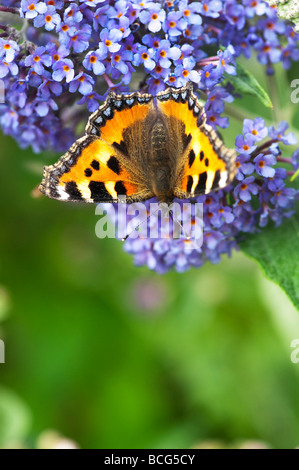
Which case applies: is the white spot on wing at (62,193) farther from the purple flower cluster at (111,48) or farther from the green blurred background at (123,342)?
the green blurred background at (123,342)

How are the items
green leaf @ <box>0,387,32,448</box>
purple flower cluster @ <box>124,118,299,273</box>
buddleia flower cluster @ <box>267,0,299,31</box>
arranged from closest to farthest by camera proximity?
1. buddleia flower cluster @ <box>267,0,299,31</box>
2. purple flower cluster @ <box>124,118,299,273</box>
3. green leaf @ <box>0,387,32,448</box>

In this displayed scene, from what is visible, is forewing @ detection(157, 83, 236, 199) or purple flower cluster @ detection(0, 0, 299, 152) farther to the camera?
purple flower cluster @ detection(0, 0, 299, 152)

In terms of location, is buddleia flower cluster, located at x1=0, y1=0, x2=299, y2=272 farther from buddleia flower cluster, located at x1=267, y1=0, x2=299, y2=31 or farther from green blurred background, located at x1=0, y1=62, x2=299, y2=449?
green blurred background, located at x1=0, y1=62, x2=299, y2=449

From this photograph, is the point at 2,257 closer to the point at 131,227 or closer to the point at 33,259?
the point at 33,259

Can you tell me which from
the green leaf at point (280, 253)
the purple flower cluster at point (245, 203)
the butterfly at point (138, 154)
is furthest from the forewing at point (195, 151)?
the green leaf at point (280, 253)

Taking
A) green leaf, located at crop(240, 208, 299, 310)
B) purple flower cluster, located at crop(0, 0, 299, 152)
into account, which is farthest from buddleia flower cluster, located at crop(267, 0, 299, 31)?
green leaf, located at crop(240, 208, 299, 310)

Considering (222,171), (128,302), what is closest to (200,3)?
(222,171)

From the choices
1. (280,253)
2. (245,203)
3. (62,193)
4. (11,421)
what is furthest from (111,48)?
(11,421)

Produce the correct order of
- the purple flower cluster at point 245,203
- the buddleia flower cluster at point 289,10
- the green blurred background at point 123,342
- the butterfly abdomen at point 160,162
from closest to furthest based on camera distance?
1. the buddleia flower cluster at point 289,10
2. the purple flower cluster at point 245,203
3. the butterfly abdomen at point 160,162
4. the green blurred background at point 123,342
